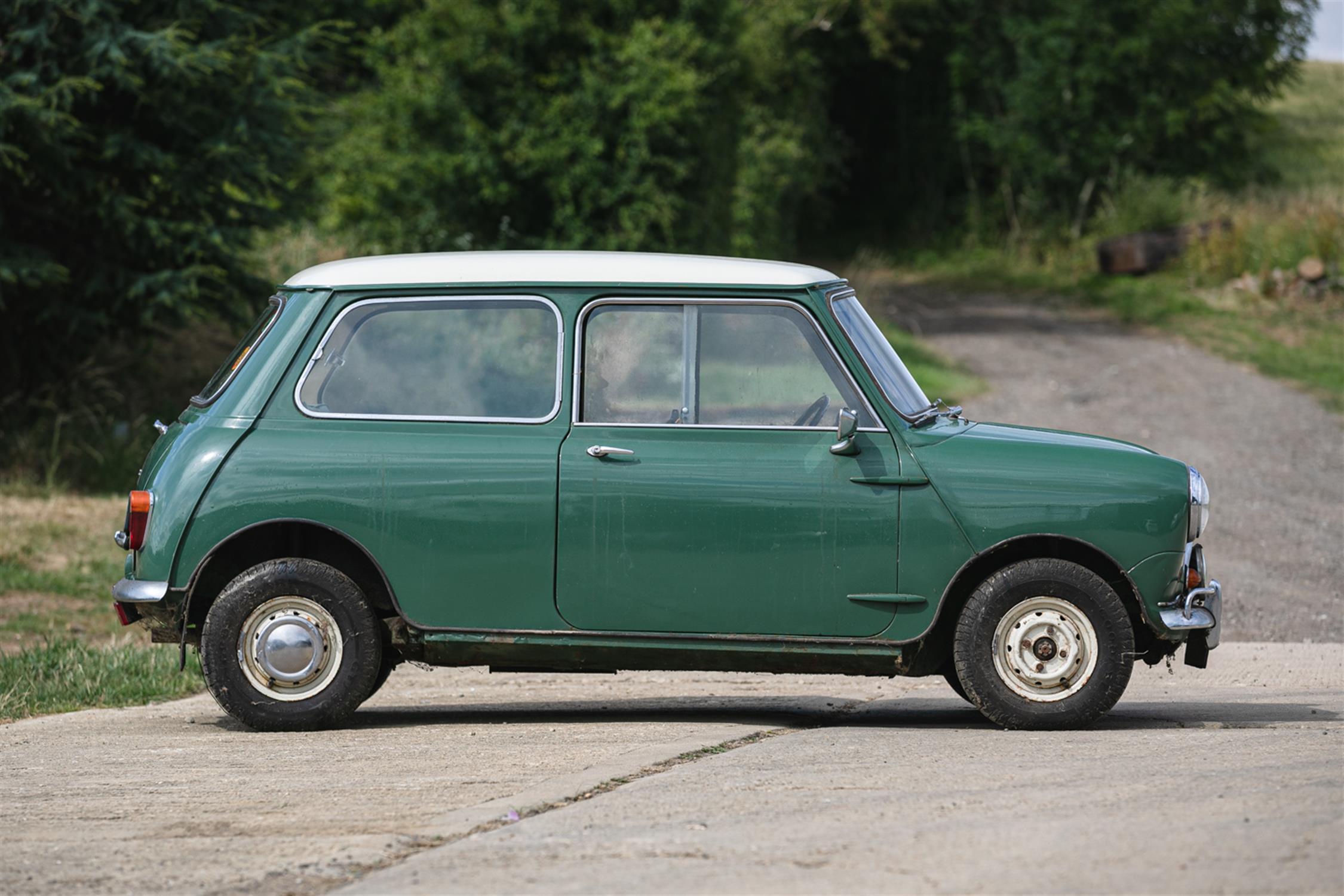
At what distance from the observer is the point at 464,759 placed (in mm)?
6195

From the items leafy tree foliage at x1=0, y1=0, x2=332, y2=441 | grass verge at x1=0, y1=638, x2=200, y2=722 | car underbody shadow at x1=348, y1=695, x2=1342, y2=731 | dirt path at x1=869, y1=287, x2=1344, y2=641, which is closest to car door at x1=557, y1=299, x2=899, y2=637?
car underbody shadow at x1=348, y1=695, x2=1342, y2=731

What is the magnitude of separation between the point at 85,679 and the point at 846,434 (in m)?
4.12

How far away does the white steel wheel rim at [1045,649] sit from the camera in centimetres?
657

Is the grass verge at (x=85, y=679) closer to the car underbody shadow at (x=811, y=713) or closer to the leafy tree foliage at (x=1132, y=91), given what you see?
the car underbody shadow at (x=811, y=713)

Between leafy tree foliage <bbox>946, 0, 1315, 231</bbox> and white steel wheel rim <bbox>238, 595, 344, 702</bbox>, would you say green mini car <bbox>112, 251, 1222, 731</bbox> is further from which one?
leafy tree foliage <bbox>946, 0, 1315, 231</bbox>

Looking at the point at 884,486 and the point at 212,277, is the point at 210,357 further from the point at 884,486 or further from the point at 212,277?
the point at 884,486

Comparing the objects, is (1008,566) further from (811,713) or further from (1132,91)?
(1132,91)

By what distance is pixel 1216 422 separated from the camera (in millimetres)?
19672

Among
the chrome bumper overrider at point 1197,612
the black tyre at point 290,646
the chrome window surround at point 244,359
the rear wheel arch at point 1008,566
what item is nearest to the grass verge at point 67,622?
the black tyre at point 290,646

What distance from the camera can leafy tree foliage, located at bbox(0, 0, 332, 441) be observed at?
15203 millimetres

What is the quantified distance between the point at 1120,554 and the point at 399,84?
1728 centimetres

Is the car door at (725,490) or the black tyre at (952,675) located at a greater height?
the car door at (725,490)

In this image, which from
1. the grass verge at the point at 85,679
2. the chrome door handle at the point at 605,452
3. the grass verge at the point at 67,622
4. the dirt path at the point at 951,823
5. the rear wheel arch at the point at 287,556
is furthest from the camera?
the grass verge at the point at 67,622

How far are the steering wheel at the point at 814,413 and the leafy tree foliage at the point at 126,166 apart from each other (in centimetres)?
1010
